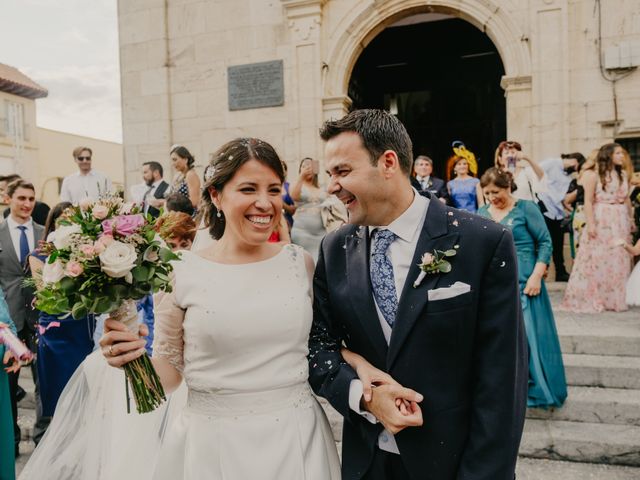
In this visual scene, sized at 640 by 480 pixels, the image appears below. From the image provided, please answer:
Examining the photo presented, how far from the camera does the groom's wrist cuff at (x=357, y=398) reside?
1.82 meters

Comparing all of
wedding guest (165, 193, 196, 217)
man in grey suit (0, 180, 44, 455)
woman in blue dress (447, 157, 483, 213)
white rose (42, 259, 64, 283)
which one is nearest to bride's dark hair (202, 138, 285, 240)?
white rose (42, 259, 64, 283)

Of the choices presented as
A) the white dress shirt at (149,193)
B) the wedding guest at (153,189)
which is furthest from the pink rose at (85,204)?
the white dress shirt at (149,193)

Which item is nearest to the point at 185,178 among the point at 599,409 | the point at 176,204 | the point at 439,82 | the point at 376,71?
the point at 176,204

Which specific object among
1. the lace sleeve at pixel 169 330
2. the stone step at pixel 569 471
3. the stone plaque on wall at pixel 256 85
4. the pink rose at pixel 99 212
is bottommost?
the stone step at pixel 569 471

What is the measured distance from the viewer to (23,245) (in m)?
5.15

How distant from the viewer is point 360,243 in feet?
6.44

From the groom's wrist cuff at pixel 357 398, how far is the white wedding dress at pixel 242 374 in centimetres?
37

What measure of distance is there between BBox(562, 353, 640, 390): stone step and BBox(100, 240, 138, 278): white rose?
4.36 metres

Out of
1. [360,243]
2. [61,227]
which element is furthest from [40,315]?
[360,243]

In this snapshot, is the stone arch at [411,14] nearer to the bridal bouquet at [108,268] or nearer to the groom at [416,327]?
the groom at [416,327]

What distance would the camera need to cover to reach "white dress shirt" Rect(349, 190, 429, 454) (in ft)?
6.00

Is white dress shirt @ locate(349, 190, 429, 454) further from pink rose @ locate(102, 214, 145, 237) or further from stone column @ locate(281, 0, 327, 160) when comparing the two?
stone column @ locate(281, 0, 327, 160)

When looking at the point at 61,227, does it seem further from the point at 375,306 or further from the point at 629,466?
the point at 629,466

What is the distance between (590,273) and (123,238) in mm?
6350
